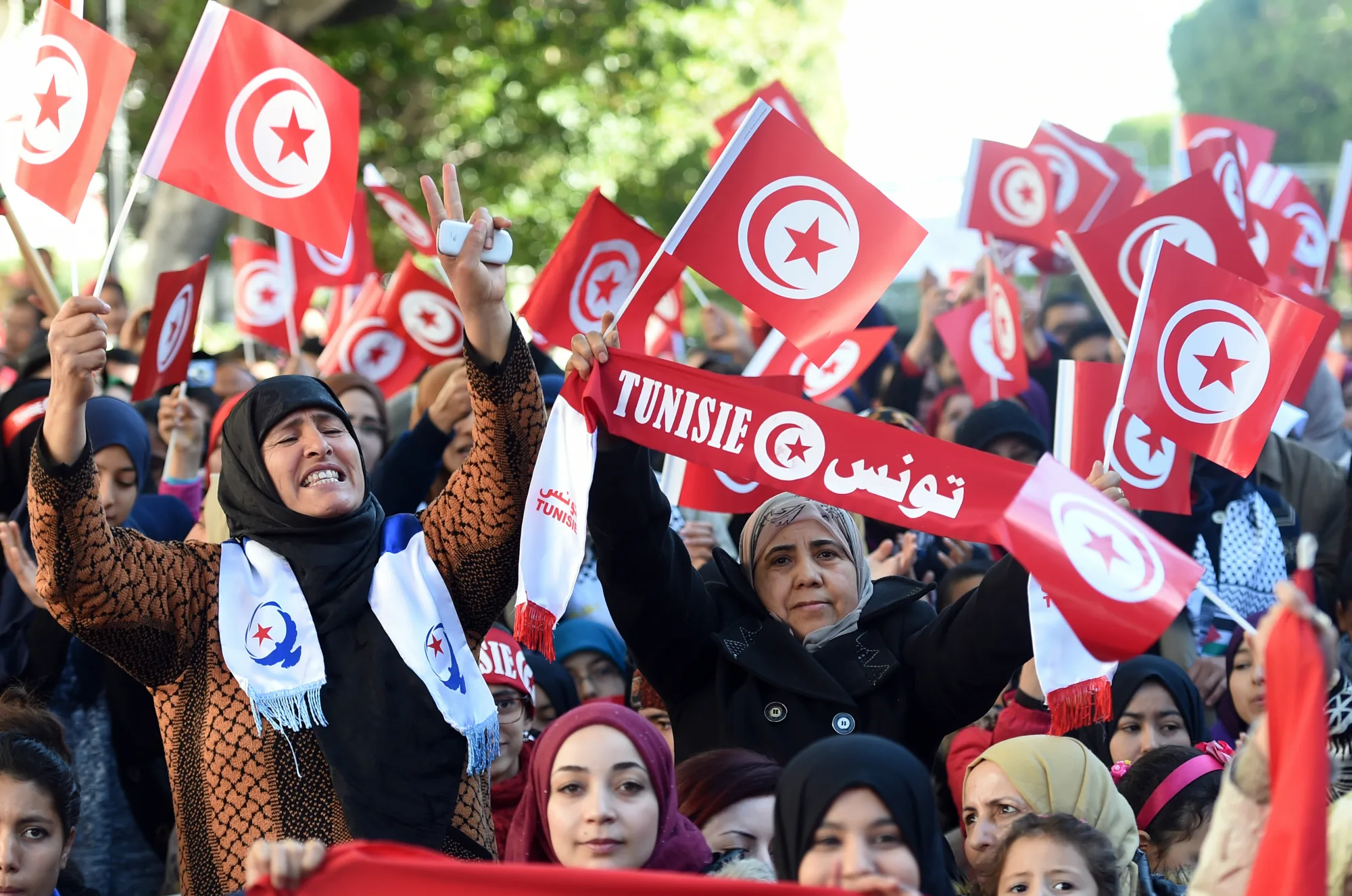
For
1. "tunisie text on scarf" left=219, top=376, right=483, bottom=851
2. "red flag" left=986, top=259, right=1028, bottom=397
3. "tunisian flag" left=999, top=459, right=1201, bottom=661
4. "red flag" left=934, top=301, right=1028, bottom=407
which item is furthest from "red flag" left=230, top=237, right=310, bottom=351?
"tunisian flag" left=999, top=459, right=1201, bottom=661

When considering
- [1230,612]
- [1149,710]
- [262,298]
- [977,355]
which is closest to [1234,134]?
[977,355]

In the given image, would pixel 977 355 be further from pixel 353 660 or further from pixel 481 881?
pixel 481 881

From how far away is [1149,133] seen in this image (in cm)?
4359

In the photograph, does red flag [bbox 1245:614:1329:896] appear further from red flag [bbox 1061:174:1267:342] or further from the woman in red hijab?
red flag [bbox 1061:174:1267:342]

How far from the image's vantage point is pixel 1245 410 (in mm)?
4254

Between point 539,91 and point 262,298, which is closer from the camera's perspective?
point 262,298

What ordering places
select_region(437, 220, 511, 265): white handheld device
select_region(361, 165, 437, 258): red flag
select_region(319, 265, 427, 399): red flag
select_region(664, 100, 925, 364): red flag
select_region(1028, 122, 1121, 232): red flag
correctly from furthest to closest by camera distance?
select_region(1028, 122, 1121, 232): red flag, select_region(319, 265, 427, 399): red flag, select_region(361, 165, 437, 258): red flag, select_region(664, 100, 925, 364): red flag, select_region(437, 220, 511, 265): white handheld device

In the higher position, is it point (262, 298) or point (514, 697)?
point (262, 298)

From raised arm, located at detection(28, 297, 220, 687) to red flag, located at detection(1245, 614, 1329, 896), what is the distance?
2.06m

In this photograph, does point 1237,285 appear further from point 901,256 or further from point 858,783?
point 858,783

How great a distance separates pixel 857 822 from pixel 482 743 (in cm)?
95

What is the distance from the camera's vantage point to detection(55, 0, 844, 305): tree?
1611 centimetres

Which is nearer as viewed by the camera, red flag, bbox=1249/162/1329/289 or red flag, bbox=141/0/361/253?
red flag, bbox=141/0/361/253

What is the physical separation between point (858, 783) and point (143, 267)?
11424 mm
